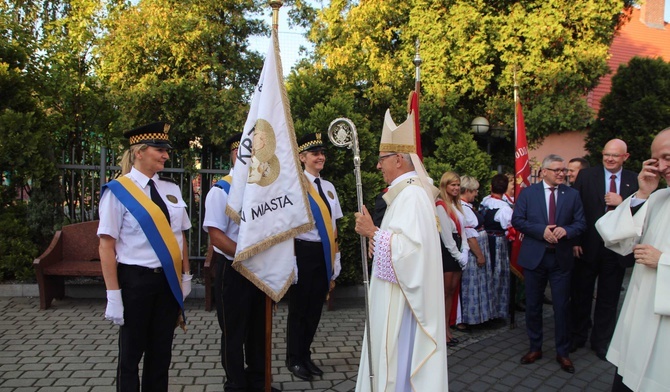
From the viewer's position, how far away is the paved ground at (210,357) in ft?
13.9

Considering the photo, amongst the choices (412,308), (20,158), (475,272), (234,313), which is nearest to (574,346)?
(475,272)

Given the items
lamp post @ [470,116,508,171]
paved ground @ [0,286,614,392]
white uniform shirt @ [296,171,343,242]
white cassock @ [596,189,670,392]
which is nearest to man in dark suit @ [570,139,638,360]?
paved ground @ [0,286,614,392]

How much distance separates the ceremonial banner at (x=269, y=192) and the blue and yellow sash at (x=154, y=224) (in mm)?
451

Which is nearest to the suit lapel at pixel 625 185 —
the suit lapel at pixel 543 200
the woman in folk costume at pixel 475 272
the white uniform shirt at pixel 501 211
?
the suit lapel at pixel 543 200

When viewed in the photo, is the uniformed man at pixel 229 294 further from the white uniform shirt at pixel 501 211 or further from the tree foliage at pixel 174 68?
the tree foliage at pixel 174 68

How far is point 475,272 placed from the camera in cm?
596

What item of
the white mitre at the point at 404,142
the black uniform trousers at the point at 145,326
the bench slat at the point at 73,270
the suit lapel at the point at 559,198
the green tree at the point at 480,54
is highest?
the green tree at the point at 480,54

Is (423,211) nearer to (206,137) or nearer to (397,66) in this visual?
(206,137)

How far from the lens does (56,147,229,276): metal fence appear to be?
7.42m

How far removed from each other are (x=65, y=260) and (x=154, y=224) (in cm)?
439

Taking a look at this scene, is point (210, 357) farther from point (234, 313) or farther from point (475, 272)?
point (475, 272)

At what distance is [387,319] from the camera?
3047mm

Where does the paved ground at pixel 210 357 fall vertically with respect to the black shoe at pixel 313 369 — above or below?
below

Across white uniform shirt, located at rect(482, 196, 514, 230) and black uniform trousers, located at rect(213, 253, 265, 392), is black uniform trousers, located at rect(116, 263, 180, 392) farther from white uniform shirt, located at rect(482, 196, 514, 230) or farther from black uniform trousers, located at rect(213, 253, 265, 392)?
white uniform shirt, located at rect(482, 196, 514, 230)
